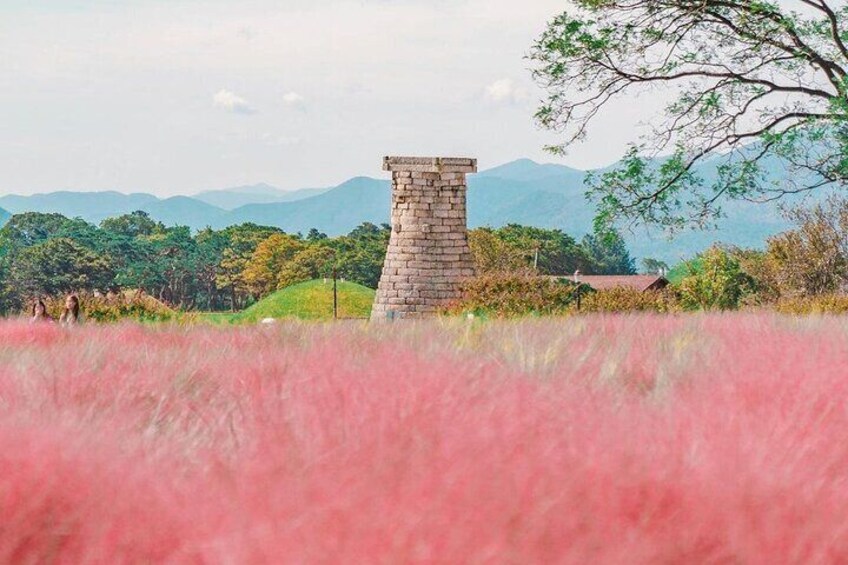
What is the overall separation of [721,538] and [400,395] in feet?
3.43

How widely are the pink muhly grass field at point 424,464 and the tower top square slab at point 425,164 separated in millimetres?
29085

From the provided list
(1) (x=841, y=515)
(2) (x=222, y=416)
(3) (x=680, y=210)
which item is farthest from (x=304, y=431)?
(3) (x=680, y=210)

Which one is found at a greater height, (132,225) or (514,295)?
(132,225)

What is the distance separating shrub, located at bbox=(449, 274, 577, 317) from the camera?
24891 mm

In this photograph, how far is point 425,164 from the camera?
1296 inches

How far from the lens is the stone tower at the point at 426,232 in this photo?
3291 centimetres

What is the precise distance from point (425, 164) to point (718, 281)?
11.6 m

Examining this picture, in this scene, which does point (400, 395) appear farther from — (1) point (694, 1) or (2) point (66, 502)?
(1) point (694, 1)

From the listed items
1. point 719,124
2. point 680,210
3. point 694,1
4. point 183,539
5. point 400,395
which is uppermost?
point 694,1

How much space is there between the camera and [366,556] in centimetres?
183

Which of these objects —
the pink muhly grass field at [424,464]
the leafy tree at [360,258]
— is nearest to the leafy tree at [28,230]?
the leafy tree at [360,258]

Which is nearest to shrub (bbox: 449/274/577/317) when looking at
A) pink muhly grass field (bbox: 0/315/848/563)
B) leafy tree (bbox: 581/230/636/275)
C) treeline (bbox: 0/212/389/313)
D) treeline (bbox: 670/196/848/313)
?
treeline (bbox: 670/196/848/313)

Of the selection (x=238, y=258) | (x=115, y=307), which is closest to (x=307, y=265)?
(x=238, y=258)

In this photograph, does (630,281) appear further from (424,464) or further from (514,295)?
(424,464)
